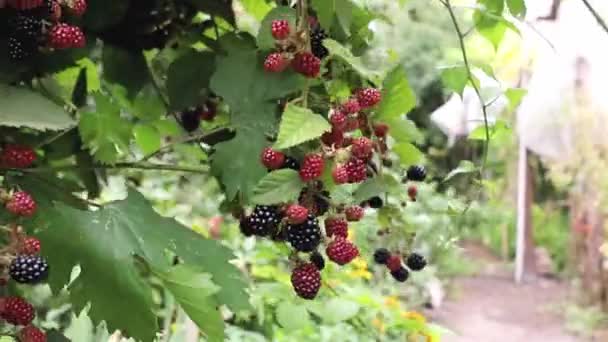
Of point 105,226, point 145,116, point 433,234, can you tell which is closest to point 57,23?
point 105,226

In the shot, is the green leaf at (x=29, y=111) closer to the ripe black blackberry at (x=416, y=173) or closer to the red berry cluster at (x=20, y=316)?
the red berry cluster at (x=20, y=316)

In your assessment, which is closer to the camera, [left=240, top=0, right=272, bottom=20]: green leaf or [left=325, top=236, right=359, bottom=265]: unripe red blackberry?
[left=325, top=236, right=359, bottom=265]: unripe red blackberry

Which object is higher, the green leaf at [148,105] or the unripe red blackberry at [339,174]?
the unripe red blackberry at [339,174]

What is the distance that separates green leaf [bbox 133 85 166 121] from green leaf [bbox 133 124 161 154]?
11mm

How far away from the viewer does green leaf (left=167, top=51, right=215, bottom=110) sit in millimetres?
735

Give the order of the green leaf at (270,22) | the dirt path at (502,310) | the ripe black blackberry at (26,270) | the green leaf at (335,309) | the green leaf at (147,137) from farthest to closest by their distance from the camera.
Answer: the dirt path at (502,310), the green leaf at (335,309), the green leaf at (147,137), the green leaf at (270,22), the ripe black blackberry at (26,270)

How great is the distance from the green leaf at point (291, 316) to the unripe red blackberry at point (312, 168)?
2.14 ft

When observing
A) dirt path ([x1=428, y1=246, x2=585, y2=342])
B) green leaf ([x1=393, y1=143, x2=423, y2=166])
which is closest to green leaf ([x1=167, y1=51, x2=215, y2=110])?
green leaf ([x1=393, y1=143, x2=423, y2=166])

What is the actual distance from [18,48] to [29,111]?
5 centimetres

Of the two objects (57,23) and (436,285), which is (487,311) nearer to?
(436,285)

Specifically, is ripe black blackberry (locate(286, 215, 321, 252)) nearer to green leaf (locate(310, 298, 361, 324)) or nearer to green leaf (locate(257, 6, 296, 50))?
green leaf (locate(257, 6, 296, 50))

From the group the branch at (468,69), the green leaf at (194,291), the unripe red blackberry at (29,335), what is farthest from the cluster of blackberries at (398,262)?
the unripe red blackberry at (29,335)

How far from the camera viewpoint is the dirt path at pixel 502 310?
15.2 feet

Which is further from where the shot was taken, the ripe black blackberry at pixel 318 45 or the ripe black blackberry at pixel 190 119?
the ripe black blackberry at pixel 190 119
